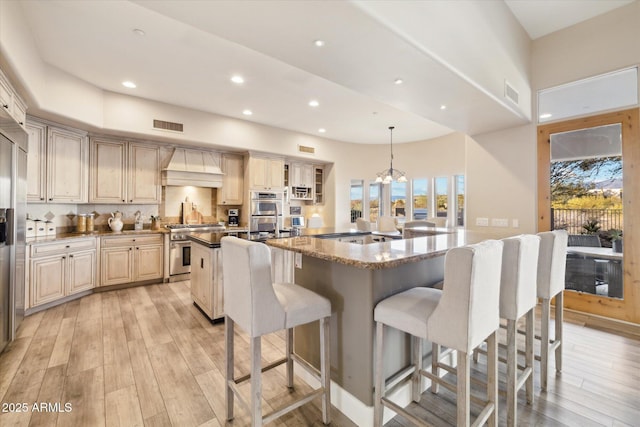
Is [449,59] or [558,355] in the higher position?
[449,59]

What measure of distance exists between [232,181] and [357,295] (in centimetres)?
487

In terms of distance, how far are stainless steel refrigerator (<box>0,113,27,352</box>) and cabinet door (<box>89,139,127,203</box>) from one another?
5.65ft

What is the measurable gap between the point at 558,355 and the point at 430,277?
4.03 feet

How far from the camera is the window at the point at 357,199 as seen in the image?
7879mm

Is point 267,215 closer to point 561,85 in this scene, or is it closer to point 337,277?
point 337,277

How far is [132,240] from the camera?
14.8 ft

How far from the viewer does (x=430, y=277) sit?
2131 millimetres

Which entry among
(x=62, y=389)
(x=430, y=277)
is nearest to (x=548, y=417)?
(x=430, y=277)

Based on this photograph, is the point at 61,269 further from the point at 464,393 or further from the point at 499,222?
the point at 499,222

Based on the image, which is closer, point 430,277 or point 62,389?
point 62,389

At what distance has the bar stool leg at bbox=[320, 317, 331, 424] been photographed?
163 centimetres

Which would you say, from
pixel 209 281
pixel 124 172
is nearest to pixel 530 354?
pixel 209 281

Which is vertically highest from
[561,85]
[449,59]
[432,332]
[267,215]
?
[561,85]

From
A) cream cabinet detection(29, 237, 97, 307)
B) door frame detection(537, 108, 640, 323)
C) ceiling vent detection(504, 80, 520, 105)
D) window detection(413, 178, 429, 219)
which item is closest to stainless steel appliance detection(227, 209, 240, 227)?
cream cabinet detection(29, 237, 97, 307)
